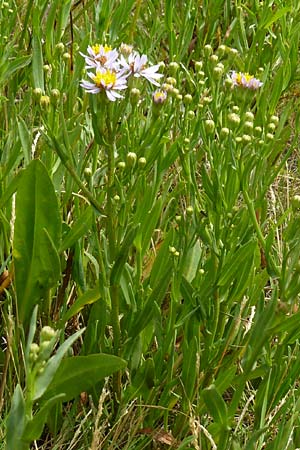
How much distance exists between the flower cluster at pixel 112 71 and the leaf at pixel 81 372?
40 cm

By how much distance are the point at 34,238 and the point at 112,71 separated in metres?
0.35

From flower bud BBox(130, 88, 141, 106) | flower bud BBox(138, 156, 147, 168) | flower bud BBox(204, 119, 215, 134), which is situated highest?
flower bud BBox(130, 88, 141, 106)

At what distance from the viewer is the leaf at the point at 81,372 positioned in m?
1.14

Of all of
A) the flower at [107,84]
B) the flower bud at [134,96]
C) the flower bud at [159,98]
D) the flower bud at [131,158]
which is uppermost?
the flower at [107,84]

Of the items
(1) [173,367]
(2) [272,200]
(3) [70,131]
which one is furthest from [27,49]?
(1) [173,367]

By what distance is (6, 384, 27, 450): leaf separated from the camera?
87 cm

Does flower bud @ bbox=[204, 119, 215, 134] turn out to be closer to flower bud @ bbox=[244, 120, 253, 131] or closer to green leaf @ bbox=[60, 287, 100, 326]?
flower bud @ bbox=[244, 120, 253, 131]

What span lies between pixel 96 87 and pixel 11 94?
28.0 inches

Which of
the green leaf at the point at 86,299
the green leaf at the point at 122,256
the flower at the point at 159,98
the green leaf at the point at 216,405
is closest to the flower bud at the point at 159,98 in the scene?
the flower at the point at 159,98

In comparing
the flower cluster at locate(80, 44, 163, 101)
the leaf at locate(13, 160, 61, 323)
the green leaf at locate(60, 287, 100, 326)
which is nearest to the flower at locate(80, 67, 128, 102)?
the flower cluster at locate(80, 44, 163, 101)

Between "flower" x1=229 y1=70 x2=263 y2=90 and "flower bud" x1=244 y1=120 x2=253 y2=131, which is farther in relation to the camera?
"flower" x1=229 y1=70 x2=263 y2=90

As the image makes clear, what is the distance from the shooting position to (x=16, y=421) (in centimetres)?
89

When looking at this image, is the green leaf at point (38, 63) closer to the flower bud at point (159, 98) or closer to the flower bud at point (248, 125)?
the flower bud at point (159, 98)

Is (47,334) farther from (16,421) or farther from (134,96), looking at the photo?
(134,96)
